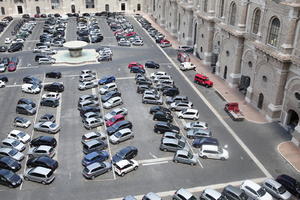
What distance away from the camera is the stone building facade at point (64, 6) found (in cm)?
12838

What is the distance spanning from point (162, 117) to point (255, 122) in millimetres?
15414

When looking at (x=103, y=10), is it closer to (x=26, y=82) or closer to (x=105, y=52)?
(x=105, y=52)

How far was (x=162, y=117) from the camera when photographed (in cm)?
5519

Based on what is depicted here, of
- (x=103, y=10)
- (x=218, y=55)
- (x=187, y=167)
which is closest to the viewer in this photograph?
(x=187, y=167)

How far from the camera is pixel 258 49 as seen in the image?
2270 inches

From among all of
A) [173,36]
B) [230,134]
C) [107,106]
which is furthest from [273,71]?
[173,36]

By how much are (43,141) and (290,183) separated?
3268 centimetres

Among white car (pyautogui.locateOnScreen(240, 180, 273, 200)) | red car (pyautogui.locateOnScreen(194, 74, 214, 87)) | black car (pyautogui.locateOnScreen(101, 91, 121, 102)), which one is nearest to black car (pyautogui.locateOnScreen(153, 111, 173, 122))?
black car (pyautogui.locateOnScreen(101, 91, 121, 102))

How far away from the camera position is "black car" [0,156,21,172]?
43156 mm

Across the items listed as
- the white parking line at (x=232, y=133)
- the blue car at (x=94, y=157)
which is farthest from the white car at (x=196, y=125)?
the blue car at (x=94, y=157)

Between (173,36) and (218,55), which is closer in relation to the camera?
(218,55)

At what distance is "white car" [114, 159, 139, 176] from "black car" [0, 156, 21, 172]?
12550 mm

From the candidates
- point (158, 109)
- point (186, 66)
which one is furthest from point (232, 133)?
point (186, 66)

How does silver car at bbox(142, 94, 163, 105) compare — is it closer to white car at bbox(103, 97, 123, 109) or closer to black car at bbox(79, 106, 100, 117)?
white car at bbox(103, 97, 123, 109)
